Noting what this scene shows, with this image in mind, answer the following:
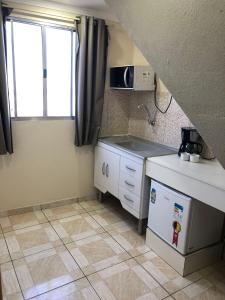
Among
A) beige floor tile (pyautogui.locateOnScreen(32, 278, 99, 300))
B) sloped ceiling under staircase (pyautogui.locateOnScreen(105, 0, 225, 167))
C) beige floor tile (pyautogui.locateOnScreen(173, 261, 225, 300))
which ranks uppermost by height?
sloped ceiling under staircase (pyautogui.locateOnScreen(105, 0, 225, 167))

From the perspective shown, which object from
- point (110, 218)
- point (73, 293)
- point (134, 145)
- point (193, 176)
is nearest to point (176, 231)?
point (193, 176)

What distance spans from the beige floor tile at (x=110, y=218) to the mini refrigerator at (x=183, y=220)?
61 cm

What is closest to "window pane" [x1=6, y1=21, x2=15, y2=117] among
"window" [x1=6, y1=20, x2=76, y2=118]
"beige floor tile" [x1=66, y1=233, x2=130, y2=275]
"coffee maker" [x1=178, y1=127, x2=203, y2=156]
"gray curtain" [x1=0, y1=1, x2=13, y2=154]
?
"window" [x1=6, y1=20, x2=76, y2=118]

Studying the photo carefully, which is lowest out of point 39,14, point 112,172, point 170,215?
point 170,215

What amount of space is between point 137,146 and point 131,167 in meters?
0.57

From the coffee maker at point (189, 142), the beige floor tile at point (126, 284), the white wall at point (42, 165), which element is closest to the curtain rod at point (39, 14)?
the white wall at point (42, 165)

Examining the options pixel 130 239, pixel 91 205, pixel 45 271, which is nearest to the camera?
pixel 45 271

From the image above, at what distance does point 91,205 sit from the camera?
10.4 feet

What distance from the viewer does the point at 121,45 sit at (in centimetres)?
304

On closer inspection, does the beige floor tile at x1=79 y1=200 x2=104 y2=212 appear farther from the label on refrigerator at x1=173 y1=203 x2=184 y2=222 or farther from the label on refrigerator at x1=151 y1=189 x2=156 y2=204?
the label on refrigerator at x1=173 y1=203 x2=184 y2=222

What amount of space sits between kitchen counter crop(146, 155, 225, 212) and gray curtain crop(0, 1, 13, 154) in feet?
4.77

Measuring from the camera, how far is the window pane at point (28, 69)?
8.26ft

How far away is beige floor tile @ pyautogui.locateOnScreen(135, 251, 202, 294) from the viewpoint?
1.90 metres

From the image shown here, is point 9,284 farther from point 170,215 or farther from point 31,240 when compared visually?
point 170,215
